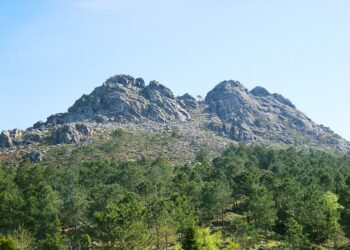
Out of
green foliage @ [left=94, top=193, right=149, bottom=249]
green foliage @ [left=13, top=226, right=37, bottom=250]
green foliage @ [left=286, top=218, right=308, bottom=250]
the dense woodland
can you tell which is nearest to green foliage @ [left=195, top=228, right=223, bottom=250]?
the dense woodland

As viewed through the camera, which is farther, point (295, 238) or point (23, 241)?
point (295, 238)

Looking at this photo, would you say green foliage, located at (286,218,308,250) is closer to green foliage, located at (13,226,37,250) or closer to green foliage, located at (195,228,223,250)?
green foliage, located at (195,228,223,250)

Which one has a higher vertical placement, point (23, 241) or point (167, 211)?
point (167, 211)

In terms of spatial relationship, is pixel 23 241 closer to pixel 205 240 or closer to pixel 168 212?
pixel 168 212

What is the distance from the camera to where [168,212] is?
9081 cm

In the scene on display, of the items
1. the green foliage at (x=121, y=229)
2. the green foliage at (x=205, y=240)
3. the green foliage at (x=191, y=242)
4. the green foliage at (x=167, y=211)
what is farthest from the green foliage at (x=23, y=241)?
the green foliage at (x=205, y=240)

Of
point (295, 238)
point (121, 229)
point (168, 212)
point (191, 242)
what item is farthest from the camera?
point (168, 212)

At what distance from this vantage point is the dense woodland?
3125 inches

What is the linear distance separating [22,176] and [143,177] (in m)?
37.7

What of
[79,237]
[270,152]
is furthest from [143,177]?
[270,152]

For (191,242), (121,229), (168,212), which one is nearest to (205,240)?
(191,242)

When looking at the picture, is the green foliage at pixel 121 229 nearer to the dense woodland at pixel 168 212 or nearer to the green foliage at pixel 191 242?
the dense woodland at pixel 168 212

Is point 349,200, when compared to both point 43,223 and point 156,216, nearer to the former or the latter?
point 156,216

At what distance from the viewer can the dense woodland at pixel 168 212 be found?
79.4m
